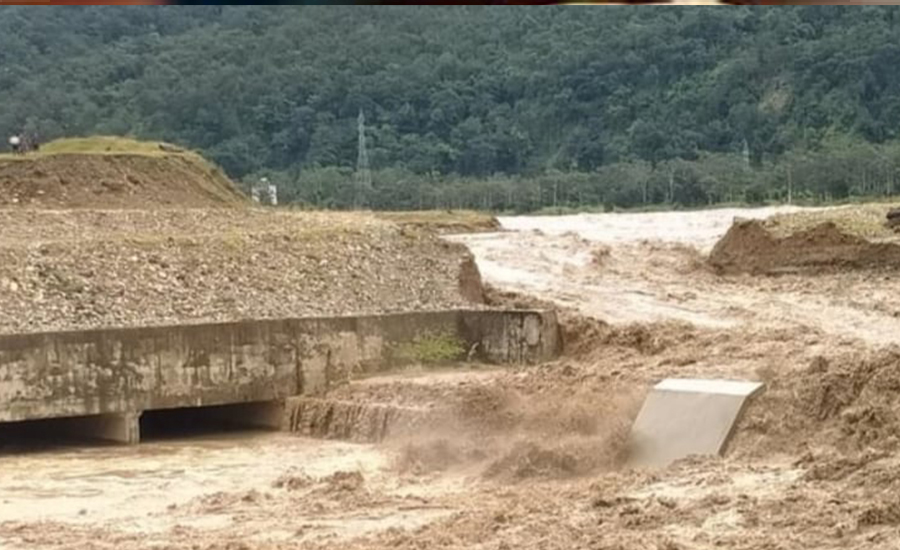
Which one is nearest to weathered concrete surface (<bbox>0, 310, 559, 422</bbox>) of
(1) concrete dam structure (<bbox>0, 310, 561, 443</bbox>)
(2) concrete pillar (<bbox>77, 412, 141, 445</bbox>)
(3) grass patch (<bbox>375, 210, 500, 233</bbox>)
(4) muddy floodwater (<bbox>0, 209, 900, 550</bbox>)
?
(1) concrete dam structure (<bbox>0, 310, 561, 443</bbox>)

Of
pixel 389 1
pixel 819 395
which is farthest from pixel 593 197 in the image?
pixel 389 1

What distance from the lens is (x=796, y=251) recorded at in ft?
94.5

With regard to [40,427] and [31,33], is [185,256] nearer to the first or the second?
[40,427]

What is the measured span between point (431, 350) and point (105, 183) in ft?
38.2

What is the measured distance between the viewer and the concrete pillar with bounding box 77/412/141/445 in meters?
20.6

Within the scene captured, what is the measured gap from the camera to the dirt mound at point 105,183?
31156 mm

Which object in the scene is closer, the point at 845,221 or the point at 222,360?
the point at 222,360

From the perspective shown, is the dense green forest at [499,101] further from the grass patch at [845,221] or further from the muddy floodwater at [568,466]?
the muddy floodwater at [568,466]

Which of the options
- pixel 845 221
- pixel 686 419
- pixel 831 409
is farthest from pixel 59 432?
pixel 845 221

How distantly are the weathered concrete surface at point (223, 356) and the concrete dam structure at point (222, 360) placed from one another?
0.04ft

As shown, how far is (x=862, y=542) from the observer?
10.7 metres

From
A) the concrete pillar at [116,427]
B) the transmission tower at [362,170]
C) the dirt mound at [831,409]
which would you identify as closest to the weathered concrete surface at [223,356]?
the concrete pillar at [116,427]

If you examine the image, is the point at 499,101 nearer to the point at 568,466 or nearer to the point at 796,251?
the point at 796,251

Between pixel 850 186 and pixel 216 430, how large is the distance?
29.9 meters
